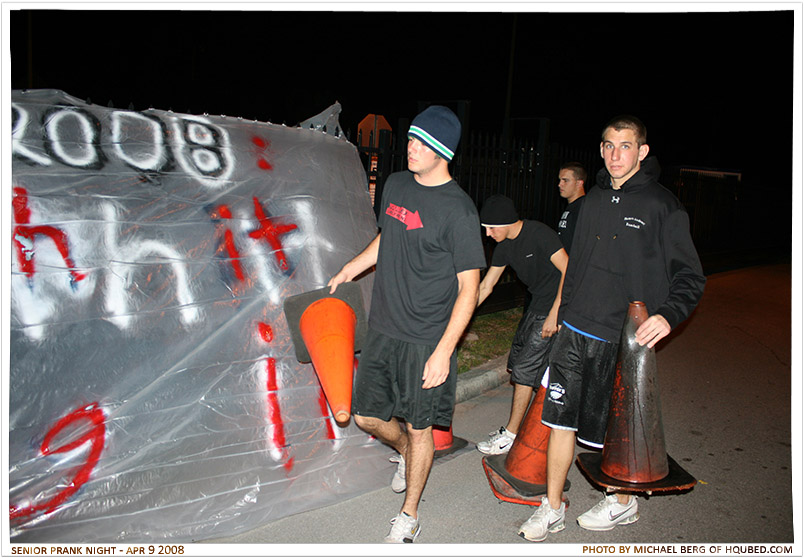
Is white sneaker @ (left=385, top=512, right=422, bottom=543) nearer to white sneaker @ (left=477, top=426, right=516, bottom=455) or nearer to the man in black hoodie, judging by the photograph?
the man in black hoodie

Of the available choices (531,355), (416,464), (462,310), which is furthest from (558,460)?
(531,355)

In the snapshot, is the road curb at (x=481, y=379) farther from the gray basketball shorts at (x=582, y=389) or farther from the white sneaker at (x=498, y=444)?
the gray basketball shorts at (x=582, y=389)

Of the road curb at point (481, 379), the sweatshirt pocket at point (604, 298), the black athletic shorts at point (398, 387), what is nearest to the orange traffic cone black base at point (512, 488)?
the black athletic shorts at point (398, 387)

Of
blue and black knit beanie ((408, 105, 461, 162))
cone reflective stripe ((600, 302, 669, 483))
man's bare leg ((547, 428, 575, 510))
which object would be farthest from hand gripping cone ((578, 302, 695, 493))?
blue and black knit beanie ((408, 105, 461, 162))

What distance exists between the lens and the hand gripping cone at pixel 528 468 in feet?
11.7

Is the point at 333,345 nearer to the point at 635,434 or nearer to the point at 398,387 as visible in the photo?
the point at 398,387

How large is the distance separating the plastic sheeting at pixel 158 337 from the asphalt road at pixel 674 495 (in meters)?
0.28

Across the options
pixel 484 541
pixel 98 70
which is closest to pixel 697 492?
pixel 484 541

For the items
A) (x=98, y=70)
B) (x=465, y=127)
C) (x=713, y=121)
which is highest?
(x=713, y=121)

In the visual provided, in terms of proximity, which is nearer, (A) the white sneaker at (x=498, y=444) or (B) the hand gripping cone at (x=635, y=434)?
(B) the hand gripping cone at (x=635, y=434)

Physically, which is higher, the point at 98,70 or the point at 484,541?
the point at 98,70

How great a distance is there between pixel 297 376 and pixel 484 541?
1.28m
